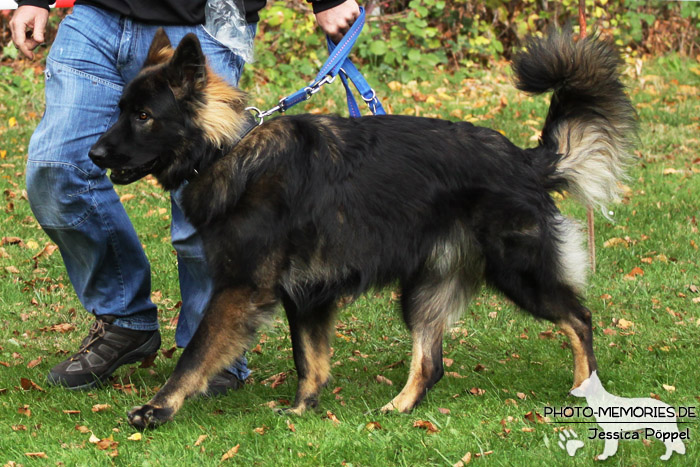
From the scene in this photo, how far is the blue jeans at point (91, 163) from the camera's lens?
12.6ft

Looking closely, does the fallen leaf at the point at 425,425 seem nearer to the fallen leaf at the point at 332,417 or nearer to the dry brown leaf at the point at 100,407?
the fallen leaf at the point at 332,417

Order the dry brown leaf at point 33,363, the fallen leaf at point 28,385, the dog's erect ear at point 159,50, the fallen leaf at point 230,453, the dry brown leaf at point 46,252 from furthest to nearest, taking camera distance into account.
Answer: the dry brown leaf at point 46,252 → the dry brown leaf at point 33,363 → the fallen leaf at point 28,385 → the dog's erect ear at point 159,50 → the fallen leaf at point 230,453

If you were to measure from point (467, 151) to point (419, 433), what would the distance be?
4.22 feet

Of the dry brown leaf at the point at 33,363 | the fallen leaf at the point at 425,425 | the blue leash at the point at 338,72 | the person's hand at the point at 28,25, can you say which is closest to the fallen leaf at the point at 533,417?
the fallen leaf at the point at 425,425

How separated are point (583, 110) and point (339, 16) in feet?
4.34

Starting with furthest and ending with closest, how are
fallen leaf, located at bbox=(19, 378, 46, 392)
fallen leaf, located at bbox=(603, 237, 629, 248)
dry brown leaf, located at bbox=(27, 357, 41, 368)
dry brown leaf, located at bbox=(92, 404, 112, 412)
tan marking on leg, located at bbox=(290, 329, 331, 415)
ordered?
fallen leaf, located at bbox=(603, 237, 629, 248) → dry brown leaf, located at bbox=(27, 357, 41, 368) → fallen leaf, located at bbox=(19, 378, 46, 392) → tan marking on leg, located at bbox=(290, 329, 331, 415) → dry brown leaf, located at bbox=(92, 404, 112, 412)

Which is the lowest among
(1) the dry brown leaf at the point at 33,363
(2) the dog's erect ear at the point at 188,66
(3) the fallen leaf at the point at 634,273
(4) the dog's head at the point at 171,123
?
(1) the dry brown leaf at the point at 33,363

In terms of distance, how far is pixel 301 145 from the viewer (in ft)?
12.2

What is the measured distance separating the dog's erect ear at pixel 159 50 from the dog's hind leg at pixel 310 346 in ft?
4.10

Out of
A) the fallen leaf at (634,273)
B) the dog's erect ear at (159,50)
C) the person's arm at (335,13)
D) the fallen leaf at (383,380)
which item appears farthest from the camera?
the fallen leaf at (634,273)

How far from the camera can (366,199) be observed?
12.3 feet

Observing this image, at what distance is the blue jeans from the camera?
3.84 metres

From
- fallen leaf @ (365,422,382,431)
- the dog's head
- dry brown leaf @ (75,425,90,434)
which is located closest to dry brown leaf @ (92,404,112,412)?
dry brown leaf @ (75,425,90,434)

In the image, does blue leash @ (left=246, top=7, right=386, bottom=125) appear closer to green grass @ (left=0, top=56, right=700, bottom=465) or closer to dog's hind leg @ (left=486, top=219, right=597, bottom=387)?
dog's hind leg @ (left=486, top=219, right=597, bottom=387)
